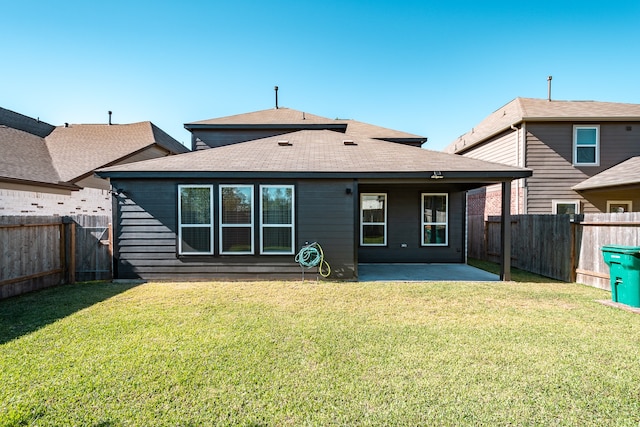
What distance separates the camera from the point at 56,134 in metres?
15.4

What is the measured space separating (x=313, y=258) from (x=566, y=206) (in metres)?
10.3

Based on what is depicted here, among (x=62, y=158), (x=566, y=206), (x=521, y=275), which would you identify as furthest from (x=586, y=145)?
(x=62, y=158)

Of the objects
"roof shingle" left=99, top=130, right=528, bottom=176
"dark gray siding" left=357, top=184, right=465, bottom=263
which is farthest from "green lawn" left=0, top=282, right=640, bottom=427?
"dark gray siding" left=357, top=184, right=465, bottom=263

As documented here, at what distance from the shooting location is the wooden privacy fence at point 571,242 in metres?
6.28

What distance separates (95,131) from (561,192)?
21.3 m

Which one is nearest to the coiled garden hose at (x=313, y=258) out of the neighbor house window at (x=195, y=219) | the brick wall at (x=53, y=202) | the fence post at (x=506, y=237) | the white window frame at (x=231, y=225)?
the white window frame at (x=231, y=225)

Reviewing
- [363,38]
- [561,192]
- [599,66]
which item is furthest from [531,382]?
[599,66]

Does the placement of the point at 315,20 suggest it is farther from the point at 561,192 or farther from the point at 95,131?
the point at 95,131

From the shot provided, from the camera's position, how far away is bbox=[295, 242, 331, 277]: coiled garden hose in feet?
23.6

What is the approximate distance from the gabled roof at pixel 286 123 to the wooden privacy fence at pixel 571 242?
5556 mm

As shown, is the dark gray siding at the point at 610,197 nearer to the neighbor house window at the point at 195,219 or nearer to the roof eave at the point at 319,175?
the roof eave at the point at 319,175

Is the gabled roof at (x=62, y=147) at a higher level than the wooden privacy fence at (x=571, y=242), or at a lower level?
higher

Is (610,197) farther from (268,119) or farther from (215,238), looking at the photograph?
(215,238)

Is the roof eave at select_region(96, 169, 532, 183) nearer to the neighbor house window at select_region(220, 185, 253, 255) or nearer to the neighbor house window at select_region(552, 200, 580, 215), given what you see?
the neighbor house window at select_region(220, 185, 253, 255)
